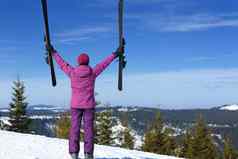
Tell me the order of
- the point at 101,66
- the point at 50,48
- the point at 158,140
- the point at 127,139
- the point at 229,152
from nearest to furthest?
A: the point at 101,66
the point at 50,48
the point at 158,140
the point at 229,152
the point at 127,139

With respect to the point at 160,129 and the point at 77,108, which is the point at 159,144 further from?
the point at 77,108

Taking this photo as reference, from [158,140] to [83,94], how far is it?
4265 cm

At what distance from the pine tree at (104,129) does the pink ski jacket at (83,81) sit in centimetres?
4296

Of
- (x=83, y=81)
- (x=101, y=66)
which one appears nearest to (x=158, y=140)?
(x=101, y=66)

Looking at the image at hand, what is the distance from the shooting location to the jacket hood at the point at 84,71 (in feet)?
37.9

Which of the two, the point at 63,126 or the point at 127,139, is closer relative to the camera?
the point at 63,126

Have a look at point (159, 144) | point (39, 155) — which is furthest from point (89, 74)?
point (159, 144)

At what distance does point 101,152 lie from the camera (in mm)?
17375

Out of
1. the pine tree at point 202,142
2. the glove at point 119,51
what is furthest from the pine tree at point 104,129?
the glove at point 119,51

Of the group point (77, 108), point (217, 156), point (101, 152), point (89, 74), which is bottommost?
point (217, 156)

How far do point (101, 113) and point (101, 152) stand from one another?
3770 cm

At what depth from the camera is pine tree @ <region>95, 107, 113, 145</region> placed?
54312 millimetres

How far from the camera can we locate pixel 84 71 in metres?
11.6

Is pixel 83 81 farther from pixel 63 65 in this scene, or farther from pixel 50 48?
pixel 50 48
